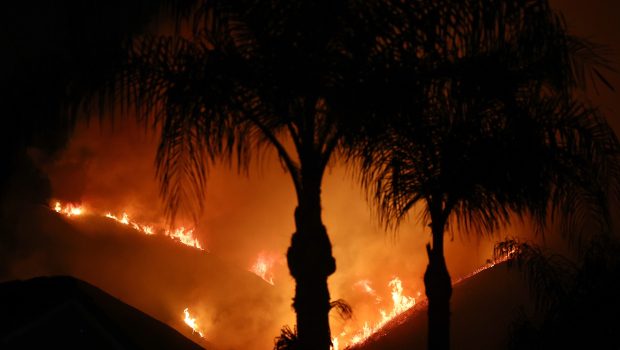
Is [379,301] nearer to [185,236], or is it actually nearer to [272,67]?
[185,236]

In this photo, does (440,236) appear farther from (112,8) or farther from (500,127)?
(112,8)

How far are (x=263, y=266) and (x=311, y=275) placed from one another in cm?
1107

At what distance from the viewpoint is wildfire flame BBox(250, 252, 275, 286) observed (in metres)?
15.4

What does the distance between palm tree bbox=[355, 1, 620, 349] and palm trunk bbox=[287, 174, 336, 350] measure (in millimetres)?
859

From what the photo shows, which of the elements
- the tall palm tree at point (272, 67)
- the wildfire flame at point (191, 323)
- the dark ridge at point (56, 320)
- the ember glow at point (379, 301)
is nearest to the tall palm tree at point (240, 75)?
the tall palm tree at point (272, 67)

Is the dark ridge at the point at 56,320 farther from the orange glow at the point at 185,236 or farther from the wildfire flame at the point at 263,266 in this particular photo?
the wildfire flame at the point at 263,266

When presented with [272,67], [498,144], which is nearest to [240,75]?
[272,67]

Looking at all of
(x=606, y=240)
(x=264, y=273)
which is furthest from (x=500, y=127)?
(x=264, y=273)

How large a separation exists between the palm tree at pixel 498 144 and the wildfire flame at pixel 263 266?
32.5 ft

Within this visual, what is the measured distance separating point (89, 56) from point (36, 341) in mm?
2618

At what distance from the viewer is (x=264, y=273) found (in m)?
16.6

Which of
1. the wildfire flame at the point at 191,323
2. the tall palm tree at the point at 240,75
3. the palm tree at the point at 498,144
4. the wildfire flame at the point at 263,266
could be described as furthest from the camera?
the wildfire flame at the point at 191,323

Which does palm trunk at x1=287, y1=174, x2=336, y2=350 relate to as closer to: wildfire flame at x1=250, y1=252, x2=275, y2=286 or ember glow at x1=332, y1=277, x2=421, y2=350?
ember glow at x1=332, y1=277, x2=421, y2=350

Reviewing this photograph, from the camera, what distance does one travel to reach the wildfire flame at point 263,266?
606 inches
